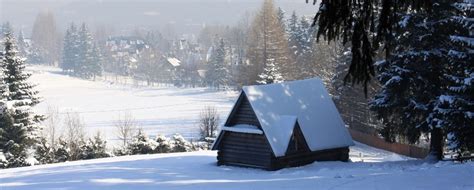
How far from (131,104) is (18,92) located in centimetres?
5460

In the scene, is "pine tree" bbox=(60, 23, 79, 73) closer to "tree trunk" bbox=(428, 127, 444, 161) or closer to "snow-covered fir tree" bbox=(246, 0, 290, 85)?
"snow-covered fir tree" bbox=(246, 0, 290, 85)

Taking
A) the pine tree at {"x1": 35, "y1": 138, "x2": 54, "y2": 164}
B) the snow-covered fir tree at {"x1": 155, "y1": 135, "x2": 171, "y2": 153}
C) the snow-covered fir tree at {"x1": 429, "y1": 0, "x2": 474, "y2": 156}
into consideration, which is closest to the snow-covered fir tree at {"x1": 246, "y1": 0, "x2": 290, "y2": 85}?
the snow-covered fir tree at {"x1": 155, "y1": 135, "x2": 171, "y2": 153}

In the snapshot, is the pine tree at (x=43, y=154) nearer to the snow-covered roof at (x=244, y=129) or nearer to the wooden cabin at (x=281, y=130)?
the wooden cabin at (x=281, y=130)

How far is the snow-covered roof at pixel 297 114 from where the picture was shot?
28125 mm

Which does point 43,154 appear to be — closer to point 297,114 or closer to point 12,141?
point 12,141

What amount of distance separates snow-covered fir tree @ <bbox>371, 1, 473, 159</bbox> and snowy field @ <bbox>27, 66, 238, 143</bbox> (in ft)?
115

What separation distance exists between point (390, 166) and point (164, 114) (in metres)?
56.5

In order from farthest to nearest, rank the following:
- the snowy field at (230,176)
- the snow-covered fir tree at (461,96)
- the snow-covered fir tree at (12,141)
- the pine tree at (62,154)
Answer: the pine tree at (62,154) < the snow-covered fir tree at (12,141) < the snow-covered fir tree at (461,96) < the snowy field at (230,176)

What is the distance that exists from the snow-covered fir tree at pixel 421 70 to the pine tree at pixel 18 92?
80.0ft

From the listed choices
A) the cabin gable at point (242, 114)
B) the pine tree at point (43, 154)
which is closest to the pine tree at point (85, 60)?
the pine tree at point (43, 154)

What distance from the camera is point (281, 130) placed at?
92.5ft

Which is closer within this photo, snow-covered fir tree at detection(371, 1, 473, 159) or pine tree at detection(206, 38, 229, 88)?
snow-covered fir tree at detection(371, 1, 473, 159)

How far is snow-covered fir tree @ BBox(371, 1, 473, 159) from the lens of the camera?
81.6ft

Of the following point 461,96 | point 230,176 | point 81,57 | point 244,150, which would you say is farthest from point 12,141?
point 81,57
